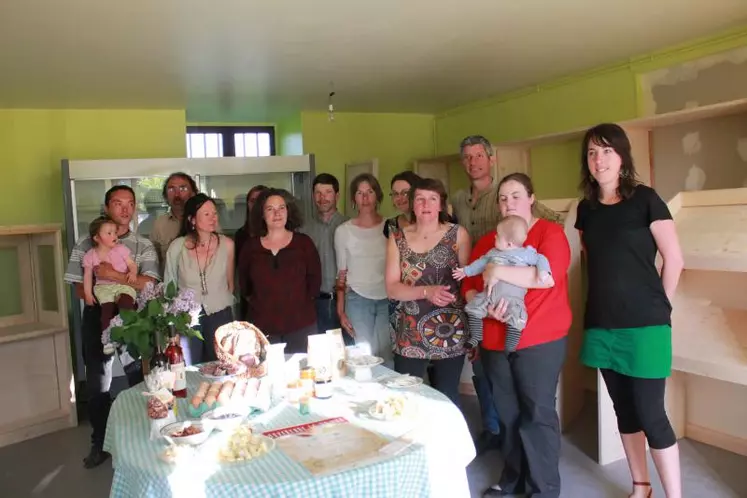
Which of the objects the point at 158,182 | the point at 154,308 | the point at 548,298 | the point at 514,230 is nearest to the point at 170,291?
the point at 154,308

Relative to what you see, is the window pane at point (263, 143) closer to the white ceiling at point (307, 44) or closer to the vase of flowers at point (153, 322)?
the white ceiling at point (307, 44)

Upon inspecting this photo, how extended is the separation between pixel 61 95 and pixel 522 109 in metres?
3.56

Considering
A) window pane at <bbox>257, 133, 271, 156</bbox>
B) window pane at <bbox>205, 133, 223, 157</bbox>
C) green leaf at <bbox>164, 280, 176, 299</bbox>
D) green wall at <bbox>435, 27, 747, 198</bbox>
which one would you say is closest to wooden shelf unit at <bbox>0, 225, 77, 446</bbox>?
green leaf at <bbox>164, 280, 176, 299</bbox>

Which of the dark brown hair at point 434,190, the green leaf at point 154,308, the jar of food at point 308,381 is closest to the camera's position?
the jar of food at point 308,381

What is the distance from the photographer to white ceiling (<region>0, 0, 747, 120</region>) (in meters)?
2.83

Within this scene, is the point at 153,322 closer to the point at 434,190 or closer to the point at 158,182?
the point at 434,190

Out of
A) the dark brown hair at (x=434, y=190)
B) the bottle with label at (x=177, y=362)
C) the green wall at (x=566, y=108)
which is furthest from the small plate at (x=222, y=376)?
the green wall at (x=566, y=108)

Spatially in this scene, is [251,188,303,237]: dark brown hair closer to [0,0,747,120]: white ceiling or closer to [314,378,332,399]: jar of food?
[0,0,747,120]: white ceiling

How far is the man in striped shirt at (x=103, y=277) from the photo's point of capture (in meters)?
3.12

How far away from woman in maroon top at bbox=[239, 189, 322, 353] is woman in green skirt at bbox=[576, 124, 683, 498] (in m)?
1.28

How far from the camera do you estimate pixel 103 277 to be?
3.06 metres

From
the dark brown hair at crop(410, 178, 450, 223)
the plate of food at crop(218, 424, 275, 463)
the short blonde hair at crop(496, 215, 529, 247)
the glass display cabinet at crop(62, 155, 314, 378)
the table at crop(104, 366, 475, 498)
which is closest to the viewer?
the table at crop(104, 366, 475, 498)

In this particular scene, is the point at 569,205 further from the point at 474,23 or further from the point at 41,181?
the point at 41,181

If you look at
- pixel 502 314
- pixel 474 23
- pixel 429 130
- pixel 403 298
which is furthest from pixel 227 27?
pixel 429 130
